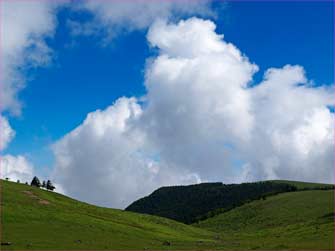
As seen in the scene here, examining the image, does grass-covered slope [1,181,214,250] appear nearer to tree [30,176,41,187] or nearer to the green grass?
the green grass

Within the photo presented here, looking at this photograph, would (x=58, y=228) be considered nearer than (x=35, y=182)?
Yes

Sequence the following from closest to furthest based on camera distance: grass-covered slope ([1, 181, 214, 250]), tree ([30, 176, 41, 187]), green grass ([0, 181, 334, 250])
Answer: grass-covered slope ([1, 181, 214, 250]) < green grass ([0, 181, 334, 250]) < tree ([30, 176, 41, 187])

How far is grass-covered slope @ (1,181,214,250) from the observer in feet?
190

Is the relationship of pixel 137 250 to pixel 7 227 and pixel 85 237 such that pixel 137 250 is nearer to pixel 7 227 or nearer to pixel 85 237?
pixel 85 237

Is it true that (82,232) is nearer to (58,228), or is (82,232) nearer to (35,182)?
(58,228)

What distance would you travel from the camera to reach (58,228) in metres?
68.1

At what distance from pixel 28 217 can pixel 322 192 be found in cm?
14636

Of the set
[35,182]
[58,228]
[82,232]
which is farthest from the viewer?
[35,182]

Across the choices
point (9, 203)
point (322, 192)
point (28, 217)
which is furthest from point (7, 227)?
point (322, 192)

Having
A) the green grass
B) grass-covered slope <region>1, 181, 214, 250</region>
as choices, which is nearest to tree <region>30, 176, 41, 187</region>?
the green grass

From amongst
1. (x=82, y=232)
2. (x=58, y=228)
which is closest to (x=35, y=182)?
(x=58, y=228)

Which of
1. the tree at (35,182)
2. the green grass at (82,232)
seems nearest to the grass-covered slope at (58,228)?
the green grass at (82,232)

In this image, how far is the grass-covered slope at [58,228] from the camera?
190 feet

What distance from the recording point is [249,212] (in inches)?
7303
